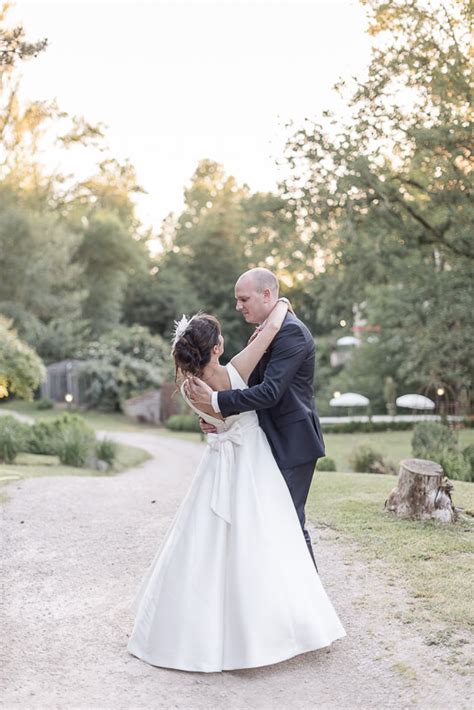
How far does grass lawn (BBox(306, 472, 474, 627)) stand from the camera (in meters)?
5.47

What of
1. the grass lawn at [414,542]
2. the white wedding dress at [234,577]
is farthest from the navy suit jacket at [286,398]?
the grass lawn at [414,542]

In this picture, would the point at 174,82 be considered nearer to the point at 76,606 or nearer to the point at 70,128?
the point at 70,128

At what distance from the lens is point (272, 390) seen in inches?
173

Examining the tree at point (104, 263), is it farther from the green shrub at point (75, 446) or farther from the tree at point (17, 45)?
the tree at point (17, 45)

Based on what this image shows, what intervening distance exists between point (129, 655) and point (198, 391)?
1521 mm

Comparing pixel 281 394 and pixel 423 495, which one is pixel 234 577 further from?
pixel 423 495

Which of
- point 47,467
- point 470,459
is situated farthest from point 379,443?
point 47,467

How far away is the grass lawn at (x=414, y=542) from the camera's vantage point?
17.9 feet

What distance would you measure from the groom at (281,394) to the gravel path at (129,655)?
0.80 meters

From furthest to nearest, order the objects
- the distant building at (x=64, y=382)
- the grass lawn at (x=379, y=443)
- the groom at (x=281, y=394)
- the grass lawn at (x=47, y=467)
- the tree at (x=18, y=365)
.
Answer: the distant building at (x=64, y=382)
the grass lawn at (x=379, y=443)
the tree at (x=18, y=365)
the grass lawn at (x=47, y=467)
the groom at (x=281, y=394)

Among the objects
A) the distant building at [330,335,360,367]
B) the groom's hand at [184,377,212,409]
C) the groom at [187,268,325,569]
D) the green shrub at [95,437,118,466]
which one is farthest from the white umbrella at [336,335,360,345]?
the groom's hand at [184,377,212,409]

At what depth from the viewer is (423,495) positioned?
25.6 feet

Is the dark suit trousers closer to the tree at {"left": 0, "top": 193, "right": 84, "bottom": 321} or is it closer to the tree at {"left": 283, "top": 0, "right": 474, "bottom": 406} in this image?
the tree at {"left": 283, "top": 0, "right": 474, "bottom": 406}

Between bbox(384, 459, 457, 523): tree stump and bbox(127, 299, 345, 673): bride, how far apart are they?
134 inches
